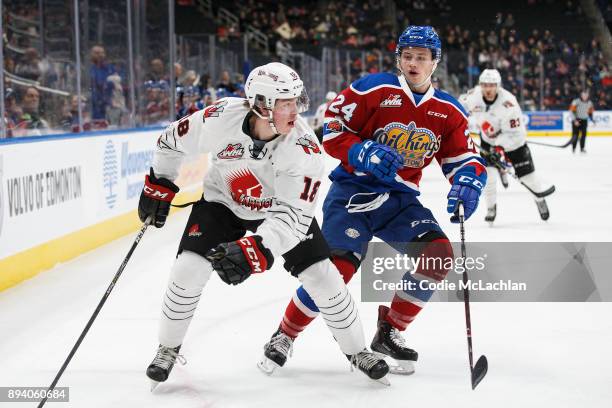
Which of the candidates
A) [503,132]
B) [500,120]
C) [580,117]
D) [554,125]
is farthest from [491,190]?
[554,125]

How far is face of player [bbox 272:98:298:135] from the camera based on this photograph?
2887mm

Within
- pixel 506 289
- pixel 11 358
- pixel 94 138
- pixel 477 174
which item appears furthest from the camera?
pixel 94 138

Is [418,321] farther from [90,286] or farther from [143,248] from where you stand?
[143,248]

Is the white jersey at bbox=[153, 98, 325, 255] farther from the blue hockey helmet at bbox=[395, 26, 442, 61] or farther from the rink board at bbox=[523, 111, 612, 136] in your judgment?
A: the rink board at bbox=[523, 111, 612, 136]

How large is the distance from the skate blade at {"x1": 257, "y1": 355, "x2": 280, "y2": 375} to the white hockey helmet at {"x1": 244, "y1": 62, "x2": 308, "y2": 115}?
982mm

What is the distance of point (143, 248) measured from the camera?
643 cm

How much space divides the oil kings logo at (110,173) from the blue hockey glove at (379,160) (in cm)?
369

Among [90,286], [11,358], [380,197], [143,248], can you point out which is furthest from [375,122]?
[143,248]

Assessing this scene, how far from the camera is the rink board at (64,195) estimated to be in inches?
193

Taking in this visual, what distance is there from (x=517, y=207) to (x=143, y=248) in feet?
13.6

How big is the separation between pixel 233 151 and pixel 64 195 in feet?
9.91

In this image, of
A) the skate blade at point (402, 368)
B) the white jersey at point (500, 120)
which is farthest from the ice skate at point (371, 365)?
the white jersey at point (500, 120)

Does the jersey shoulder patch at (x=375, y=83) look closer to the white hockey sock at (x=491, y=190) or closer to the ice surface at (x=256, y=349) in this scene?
the ice surface at (x=256, y=349)

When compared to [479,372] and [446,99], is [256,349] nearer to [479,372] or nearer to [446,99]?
[479,372]
